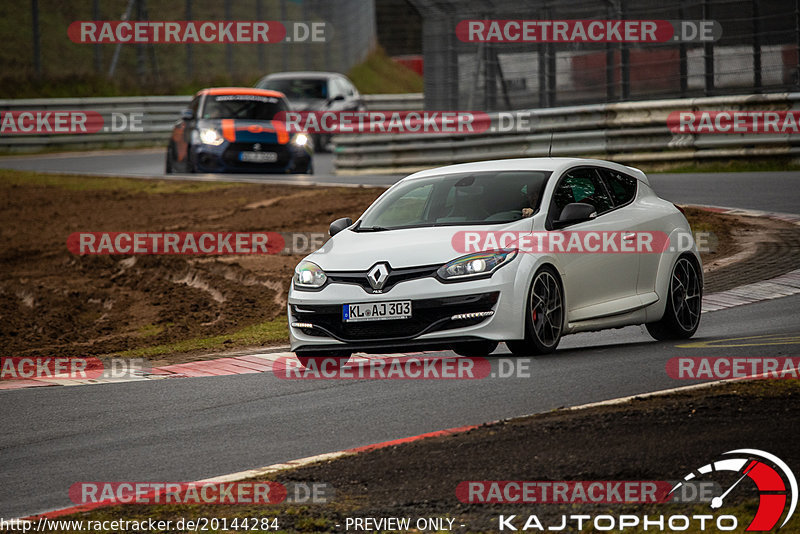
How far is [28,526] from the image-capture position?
20.3 feet

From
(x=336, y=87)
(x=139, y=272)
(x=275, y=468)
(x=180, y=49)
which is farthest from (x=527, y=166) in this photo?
(x=180, y=49)

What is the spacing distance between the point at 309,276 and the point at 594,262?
2.18 metres

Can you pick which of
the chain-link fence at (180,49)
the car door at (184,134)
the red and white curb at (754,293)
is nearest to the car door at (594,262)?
the red and white curb at (754,293)

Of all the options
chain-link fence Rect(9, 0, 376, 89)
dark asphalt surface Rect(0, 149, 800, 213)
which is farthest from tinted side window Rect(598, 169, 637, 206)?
chain-link fence Rect(9, 0, 376, 89)

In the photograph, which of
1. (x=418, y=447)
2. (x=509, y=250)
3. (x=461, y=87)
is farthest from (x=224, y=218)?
(x=418, y=447)

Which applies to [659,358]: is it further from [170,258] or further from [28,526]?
[170,258]

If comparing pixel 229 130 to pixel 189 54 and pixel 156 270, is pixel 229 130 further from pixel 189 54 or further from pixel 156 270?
pixel 189 54

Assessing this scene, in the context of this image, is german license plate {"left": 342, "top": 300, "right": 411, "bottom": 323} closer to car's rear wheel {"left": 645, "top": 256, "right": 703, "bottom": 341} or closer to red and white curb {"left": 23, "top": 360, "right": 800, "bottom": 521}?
red and white curb {"left": 23, "top": 360, "right": 800, "bottom": 521}

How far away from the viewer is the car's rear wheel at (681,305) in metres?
10.9

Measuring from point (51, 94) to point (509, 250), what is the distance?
31.5m

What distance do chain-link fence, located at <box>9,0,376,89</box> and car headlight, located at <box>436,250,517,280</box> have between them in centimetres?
2934

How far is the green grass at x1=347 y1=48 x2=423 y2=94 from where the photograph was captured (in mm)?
48562

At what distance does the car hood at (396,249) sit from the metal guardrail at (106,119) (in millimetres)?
25944

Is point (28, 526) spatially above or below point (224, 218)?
below
